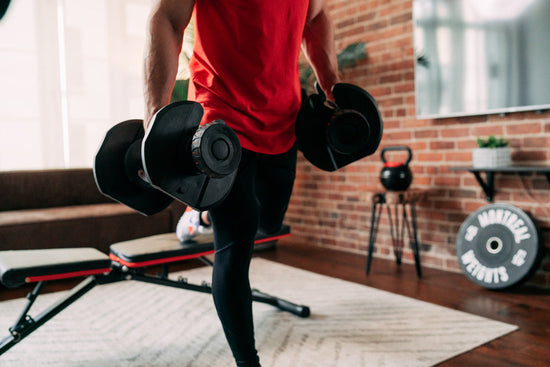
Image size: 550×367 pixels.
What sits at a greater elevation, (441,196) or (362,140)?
(362,140)

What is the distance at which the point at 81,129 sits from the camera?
3.92 m

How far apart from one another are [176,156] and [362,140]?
53cm

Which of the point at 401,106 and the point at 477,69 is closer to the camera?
the point at 477,69

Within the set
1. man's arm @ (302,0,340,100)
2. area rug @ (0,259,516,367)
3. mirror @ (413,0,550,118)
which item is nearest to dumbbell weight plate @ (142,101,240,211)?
man's arm @ (302,0,340,100)

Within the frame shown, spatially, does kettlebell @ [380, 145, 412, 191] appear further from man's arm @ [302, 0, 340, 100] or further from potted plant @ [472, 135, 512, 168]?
man's arm @ [302, 0, 340, 100]

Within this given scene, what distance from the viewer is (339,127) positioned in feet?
4.08

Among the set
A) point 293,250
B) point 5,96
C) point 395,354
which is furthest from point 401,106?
point 5,96

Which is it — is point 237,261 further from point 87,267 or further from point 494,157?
point 494,157

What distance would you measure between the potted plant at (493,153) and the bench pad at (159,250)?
120cm

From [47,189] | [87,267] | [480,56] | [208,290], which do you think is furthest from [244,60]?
[47,189]

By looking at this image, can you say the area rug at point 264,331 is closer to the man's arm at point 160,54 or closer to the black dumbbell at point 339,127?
the black dumbbell at point 339,127

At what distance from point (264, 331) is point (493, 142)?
151 centimetres

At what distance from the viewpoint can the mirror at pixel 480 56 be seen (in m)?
2.36

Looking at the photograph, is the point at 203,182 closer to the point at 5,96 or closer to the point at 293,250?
the point at 293,250
